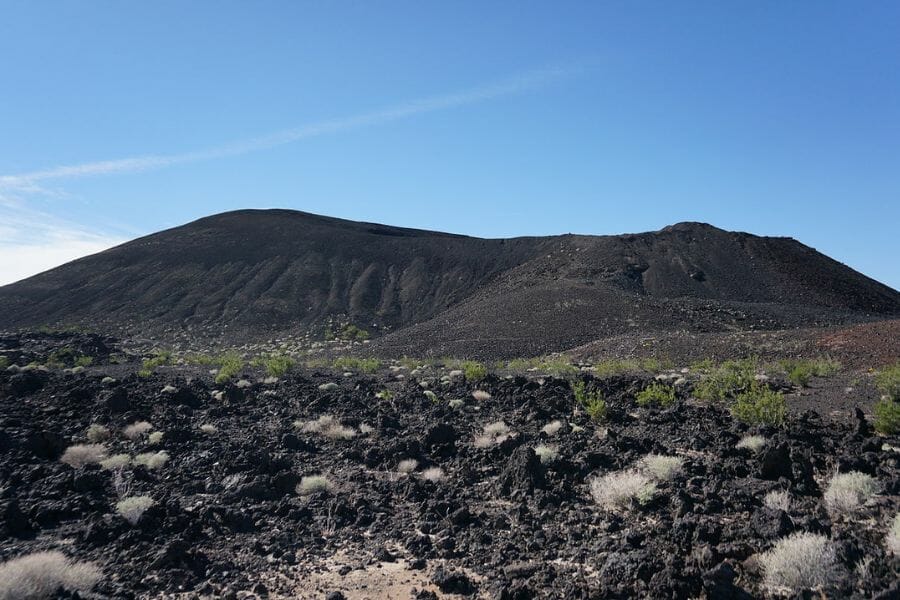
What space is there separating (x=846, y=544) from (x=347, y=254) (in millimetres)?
68733

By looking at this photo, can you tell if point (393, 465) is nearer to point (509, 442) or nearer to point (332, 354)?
point (509, 442)

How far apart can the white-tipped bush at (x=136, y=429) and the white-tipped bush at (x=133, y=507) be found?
5179 millimetres

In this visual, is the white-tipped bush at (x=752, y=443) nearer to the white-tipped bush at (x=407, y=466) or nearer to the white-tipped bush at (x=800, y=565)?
the white-tipped bush at (x=800, y=565)

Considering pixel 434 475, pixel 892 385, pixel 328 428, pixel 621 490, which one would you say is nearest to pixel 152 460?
pixel 328 428

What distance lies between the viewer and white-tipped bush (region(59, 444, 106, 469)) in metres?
11.3

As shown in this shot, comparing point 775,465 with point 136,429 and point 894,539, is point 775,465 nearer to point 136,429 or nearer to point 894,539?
point 894,539

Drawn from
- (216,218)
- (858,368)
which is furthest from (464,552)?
(216,218)

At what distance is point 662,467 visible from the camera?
8.86 metres

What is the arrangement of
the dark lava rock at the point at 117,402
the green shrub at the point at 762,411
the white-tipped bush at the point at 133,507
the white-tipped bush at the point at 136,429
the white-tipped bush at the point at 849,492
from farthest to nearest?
the dark lava rock at the point at 117,402 < the white-tipped bush at the point at 136,429 < the green shrub at the point at 762,411 < the white-tipped bush at the point at 133,507 < the white-tipped bush at the point at 849,492

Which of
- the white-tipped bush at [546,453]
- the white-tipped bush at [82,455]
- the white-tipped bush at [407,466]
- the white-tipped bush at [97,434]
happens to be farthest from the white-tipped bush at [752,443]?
the white-tipped bush at [97,434]

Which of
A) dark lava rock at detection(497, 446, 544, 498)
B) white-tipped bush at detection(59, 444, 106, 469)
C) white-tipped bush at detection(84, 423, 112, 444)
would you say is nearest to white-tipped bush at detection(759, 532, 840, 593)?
dark lava rock at detection(497, 446, 544, 498)

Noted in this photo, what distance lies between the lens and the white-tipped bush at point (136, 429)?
13.5 m

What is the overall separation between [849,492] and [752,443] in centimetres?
296

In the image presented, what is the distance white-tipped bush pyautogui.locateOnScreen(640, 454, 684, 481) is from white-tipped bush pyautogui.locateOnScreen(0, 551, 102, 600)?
676 cm
